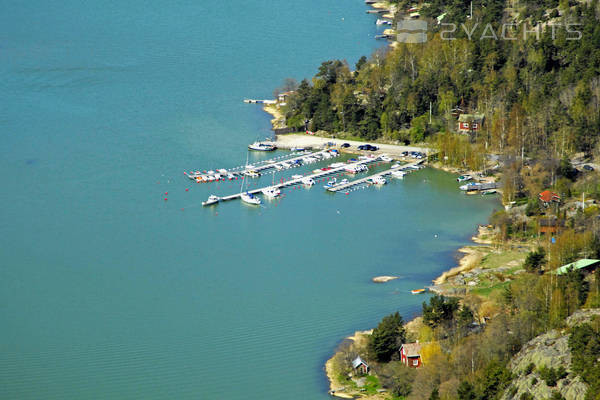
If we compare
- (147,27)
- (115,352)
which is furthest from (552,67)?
(147,27)

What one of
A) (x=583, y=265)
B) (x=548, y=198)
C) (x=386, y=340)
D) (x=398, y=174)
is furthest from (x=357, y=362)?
(x=398, y=174)

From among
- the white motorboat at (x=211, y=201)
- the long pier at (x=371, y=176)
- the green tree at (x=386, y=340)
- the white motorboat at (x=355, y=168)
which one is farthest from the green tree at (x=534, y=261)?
the white motorboat at (x=211, y=201)

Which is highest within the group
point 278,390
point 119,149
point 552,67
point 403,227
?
point 552,67

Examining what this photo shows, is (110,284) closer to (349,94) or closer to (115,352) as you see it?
(115,352)

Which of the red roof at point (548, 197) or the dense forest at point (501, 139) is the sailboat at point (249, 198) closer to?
the dense forest at point (501, 139)

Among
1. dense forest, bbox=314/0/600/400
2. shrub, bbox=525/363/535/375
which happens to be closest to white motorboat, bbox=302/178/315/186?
dense forest, bbox=314/0/600/400

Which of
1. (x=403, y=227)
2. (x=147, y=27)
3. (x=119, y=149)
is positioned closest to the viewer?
(x=403, y=227)
